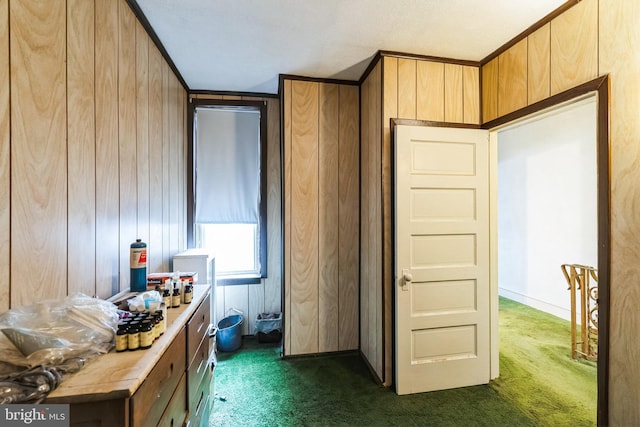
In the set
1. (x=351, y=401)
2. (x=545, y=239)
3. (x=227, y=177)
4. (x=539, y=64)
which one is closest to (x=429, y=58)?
(x=539, y=64)

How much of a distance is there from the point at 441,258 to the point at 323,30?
1.91 metres

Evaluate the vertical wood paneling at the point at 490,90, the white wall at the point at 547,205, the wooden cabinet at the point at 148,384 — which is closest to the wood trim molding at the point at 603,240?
the vertical wood paneling at the point at 490,90

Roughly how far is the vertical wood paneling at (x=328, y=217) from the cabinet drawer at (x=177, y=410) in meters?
1.53

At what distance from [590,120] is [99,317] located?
488 cm

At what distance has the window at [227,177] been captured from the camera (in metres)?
2.82

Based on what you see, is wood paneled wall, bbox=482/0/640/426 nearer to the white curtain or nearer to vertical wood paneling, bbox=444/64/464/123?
vertical wood paneling, bbox=444/64/464/123

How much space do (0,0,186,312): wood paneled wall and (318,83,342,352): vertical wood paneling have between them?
54.9 inches

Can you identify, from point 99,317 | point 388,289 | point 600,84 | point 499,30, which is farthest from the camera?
point 388,289

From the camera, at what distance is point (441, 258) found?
6.84 ft

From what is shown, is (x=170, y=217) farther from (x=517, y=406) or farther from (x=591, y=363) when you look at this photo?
(x=591, y=363)

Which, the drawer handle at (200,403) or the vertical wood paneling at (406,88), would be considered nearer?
the drawer handle at (200,403)

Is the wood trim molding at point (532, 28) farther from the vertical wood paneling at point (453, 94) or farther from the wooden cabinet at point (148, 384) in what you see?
the wooden cabinet at point (148, 384)

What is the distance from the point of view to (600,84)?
1.40 meters


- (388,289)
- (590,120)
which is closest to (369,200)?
(388,289)
